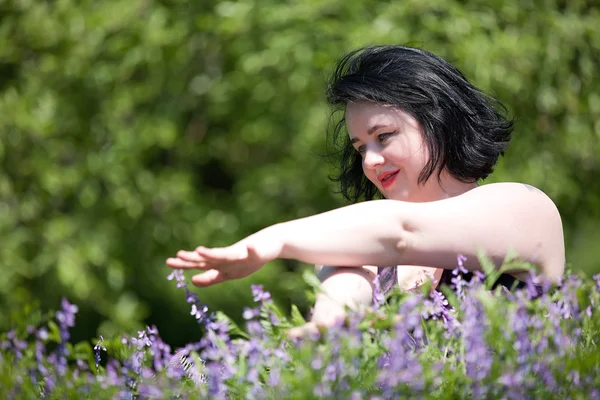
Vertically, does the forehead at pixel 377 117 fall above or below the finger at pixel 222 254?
below

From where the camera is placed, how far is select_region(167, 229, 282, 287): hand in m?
1.56

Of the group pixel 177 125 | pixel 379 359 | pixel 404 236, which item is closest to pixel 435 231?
pixel 404 236

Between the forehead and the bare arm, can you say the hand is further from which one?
the forehead

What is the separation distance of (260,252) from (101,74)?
4.68 meters

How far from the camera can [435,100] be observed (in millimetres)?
2221

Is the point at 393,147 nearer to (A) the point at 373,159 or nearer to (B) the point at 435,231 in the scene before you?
(A) the point at 373,159

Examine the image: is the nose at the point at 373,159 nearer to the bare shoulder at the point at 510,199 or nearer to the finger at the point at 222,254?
the bare shoulder at the point at 510,199

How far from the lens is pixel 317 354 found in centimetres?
133

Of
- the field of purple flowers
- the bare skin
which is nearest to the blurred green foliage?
the bare skin

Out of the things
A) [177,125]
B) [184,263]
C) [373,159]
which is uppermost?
[184,263]

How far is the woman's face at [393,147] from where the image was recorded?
2.18 meters

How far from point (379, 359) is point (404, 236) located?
0.39 metres

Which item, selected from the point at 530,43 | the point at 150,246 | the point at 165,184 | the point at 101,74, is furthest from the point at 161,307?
the point at 530,43

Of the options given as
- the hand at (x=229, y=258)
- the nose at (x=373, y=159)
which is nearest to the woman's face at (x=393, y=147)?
the nose at (x=373, y=159)
